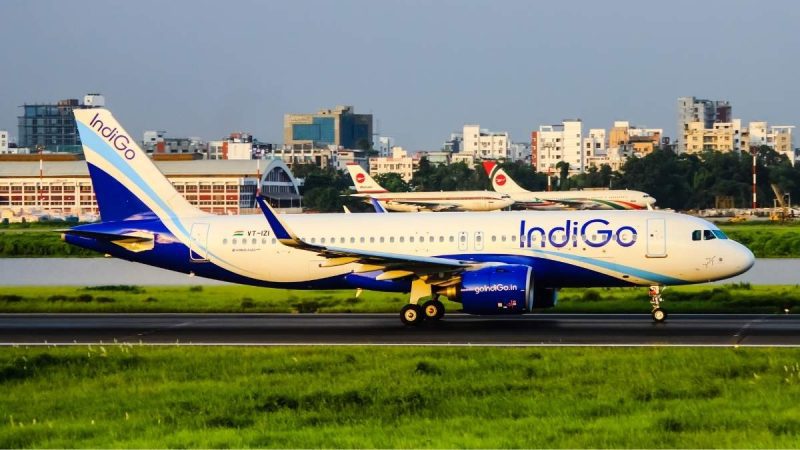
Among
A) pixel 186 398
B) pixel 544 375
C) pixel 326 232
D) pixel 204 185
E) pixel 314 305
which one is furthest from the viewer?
pixel 204 185

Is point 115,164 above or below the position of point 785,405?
above

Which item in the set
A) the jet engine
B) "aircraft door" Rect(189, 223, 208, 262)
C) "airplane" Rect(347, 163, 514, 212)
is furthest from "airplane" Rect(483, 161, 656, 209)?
the jet engine

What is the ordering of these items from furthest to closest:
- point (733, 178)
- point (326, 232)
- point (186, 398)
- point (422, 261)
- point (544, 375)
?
point (733, 178)
point (326, 232)
point (422, 261)
point (544, 375)
point (186, 398)

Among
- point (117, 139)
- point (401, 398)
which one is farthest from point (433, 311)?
point (401, 398)

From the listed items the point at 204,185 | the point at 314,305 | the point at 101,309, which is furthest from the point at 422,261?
the point at 204,185

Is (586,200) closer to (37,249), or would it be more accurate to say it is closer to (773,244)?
(773,244)

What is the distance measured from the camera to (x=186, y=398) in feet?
73.2

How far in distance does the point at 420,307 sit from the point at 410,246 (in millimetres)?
2386

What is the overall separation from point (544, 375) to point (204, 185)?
137 m

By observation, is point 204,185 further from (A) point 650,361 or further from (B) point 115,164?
(A) point 650,361

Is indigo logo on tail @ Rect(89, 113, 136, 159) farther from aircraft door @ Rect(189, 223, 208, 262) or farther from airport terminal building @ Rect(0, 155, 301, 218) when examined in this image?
airport terminal building @ Rect(0, 155, 301, 218)

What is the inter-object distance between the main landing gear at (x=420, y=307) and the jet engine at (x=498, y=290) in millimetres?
1381

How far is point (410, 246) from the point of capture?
37.9m

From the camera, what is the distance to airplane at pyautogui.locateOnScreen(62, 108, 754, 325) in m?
35.8
